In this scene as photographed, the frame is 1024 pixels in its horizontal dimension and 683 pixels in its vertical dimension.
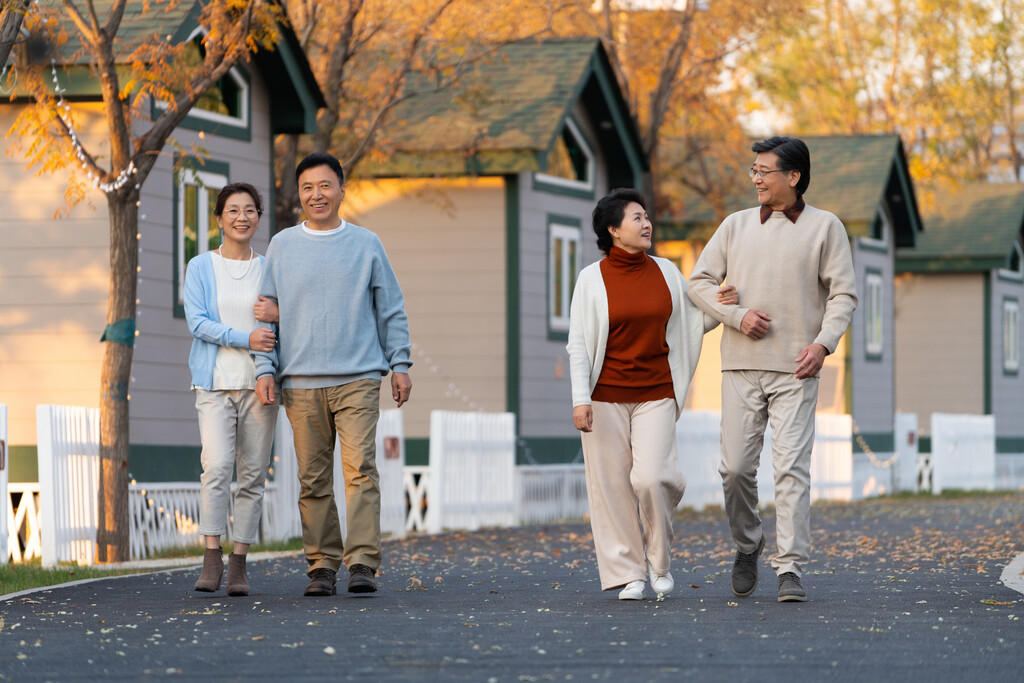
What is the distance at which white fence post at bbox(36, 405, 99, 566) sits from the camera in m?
12.6

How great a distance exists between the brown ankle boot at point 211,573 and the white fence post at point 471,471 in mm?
8158

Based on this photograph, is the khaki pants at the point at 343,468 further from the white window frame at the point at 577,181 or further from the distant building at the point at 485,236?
the white window frame at the point at 577,181

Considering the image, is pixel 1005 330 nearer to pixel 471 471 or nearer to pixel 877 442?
pixel 877 442

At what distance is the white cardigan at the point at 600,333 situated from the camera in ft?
28.1

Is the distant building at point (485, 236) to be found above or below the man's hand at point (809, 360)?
above

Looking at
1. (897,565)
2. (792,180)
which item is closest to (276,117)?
(897,565)

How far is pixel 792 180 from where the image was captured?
866 centimetres

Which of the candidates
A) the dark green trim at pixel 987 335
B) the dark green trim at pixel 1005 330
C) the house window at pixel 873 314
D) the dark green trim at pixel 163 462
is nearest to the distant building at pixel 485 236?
the dark green trim at pixel 163 462

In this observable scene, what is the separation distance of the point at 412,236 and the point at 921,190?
20434 mm

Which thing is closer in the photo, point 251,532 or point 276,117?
point 251,532

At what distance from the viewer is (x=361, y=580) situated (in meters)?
8.99

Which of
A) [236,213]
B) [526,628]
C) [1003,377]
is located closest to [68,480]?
[236,213]

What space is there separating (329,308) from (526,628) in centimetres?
237

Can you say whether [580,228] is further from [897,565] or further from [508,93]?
[897,565]
